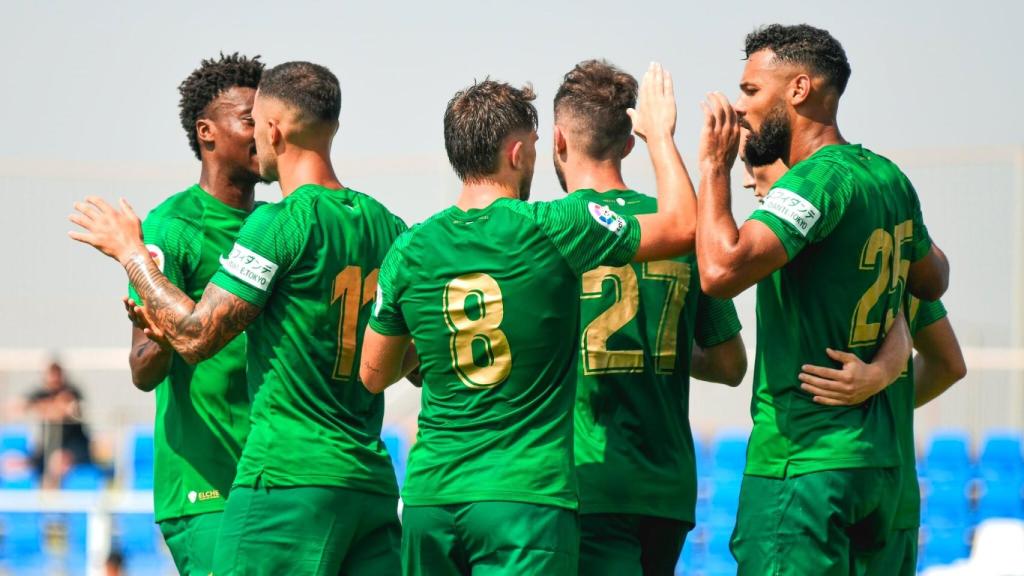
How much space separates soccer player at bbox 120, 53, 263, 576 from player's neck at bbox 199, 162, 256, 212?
0.02 meters

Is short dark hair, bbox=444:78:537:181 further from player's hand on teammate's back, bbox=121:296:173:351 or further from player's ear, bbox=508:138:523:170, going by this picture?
player's hand on teammate's back, bbox=121:296:173:351

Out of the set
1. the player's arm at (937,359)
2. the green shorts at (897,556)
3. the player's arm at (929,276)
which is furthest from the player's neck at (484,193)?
the player's arm at (937,359)

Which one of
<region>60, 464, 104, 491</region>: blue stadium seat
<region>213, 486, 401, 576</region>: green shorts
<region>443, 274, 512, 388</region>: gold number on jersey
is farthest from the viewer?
<region>60, 464, 104, 491</region>: blue stadium seat

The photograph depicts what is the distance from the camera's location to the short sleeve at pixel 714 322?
5.79 m

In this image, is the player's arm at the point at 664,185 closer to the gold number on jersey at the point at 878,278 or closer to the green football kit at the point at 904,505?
the gold number on jersey at the point at 878,278

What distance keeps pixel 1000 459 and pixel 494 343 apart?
11556 millimetres

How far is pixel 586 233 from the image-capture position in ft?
16.0

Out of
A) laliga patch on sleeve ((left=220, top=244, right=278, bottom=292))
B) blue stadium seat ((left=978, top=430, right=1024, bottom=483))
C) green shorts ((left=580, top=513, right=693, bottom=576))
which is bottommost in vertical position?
blue stadium seat ((left=978, top=430, right=1024, bottom=483))

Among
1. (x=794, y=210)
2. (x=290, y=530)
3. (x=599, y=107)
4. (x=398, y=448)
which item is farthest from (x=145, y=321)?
(x=398, y=448)

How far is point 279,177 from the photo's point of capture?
18.4ft

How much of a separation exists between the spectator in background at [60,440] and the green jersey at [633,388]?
11.0 metres

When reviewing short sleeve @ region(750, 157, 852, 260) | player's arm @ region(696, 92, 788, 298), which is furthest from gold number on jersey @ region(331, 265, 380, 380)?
short sleeve @ region(750, 157, 852, 260)

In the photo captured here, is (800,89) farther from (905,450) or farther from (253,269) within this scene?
(253,269)

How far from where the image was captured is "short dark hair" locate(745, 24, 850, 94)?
17.5ft
